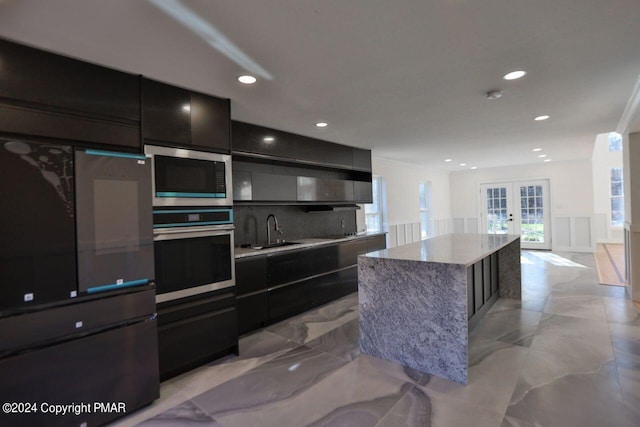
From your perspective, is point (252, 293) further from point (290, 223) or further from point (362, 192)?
point (362, 192)

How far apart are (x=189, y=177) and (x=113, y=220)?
0.68 metres

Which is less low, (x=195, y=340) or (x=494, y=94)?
(x=494, y=94)

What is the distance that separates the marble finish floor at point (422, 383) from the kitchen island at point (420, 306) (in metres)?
0.14

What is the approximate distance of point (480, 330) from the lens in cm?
335

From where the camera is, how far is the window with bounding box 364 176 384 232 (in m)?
6.61

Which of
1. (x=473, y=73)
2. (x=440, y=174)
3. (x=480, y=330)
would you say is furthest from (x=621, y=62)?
(x=440, y=174)

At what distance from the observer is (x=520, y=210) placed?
29.1 ft

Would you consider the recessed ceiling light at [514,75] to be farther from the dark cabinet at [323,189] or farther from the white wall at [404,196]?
the white wall at [404,196]

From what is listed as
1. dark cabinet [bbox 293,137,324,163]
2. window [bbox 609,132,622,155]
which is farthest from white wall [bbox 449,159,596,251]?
dark cabinet [bbox 293,137,324,163]

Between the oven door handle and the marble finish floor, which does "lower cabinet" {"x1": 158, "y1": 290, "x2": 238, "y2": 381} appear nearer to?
the marble finish floor

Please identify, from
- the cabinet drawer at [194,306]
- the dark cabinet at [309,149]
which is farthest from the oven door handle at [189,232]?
the dark cabinet at [309,149]

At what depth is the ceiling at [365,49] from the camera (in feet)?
5.51

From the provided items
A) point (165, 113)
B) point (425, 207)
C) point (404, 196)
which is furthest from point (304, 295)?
point (425, 207)

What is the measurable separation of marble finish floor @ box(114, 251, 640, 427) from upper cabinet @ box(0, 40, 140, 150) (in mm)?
1869
